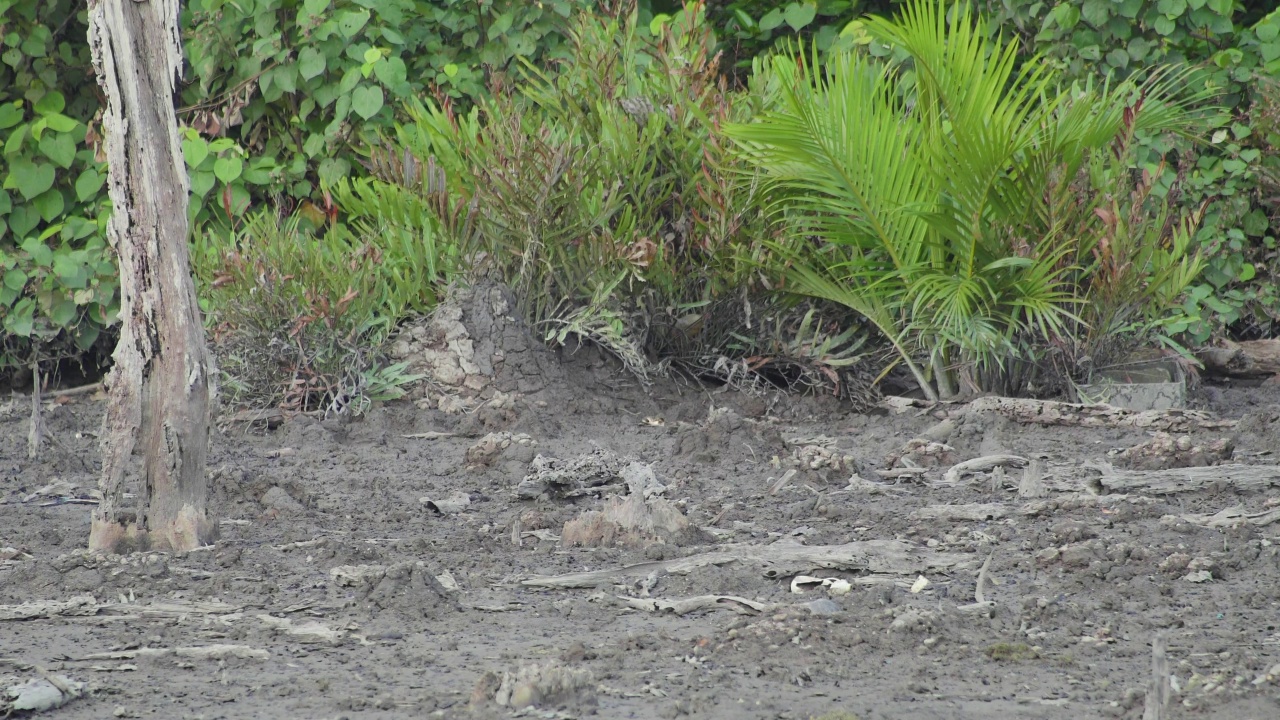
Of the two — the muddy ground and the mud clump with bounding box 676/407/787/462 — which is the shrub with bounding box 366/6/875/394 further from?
the muddy ground

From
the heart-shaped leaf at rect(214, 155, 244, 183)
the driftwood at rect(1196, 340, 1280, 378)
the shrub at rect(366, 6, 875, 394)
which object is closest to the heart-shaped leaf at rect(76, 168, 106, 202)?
the heart-shaped leaf at rect(214, 155, 244, 183)

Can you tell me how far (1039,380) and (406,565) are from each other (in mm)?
3396

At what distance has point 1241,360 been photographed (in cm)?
611

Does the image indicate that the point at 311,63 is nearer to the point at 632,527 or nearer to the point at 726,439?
the point at 726,439

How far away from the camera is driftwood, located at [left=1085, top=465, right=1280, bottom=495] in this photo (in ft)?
11.6

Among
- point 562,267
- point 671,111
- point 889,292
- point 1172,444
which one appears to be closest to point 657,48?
point 671,111

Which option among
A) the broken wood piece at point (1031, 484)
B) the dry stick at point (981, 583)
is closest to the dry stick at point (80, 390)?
the broken wood piece at point (1031, 484)

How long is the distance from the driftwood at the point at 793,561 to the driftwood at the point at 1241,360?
3710 millimetres

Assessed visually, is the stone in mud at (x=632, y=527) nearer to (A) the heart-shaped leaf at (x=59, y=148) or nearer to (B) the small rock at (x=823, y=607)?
(B) the small rock at (x=823, y=607)

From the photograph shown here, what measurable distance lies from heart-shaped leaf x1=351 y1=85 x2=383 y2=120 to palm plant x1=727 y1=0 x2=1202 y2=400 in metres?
2.00

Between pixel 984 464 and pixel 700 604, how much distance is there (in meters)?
1.70

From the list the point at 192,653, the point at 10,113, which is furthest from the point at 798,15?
the point at 192,653

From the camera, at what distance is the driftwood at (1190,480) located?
3.53 meters

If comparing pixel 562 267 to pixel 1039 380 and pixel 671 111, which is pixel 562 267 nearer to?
pixel 671 111
